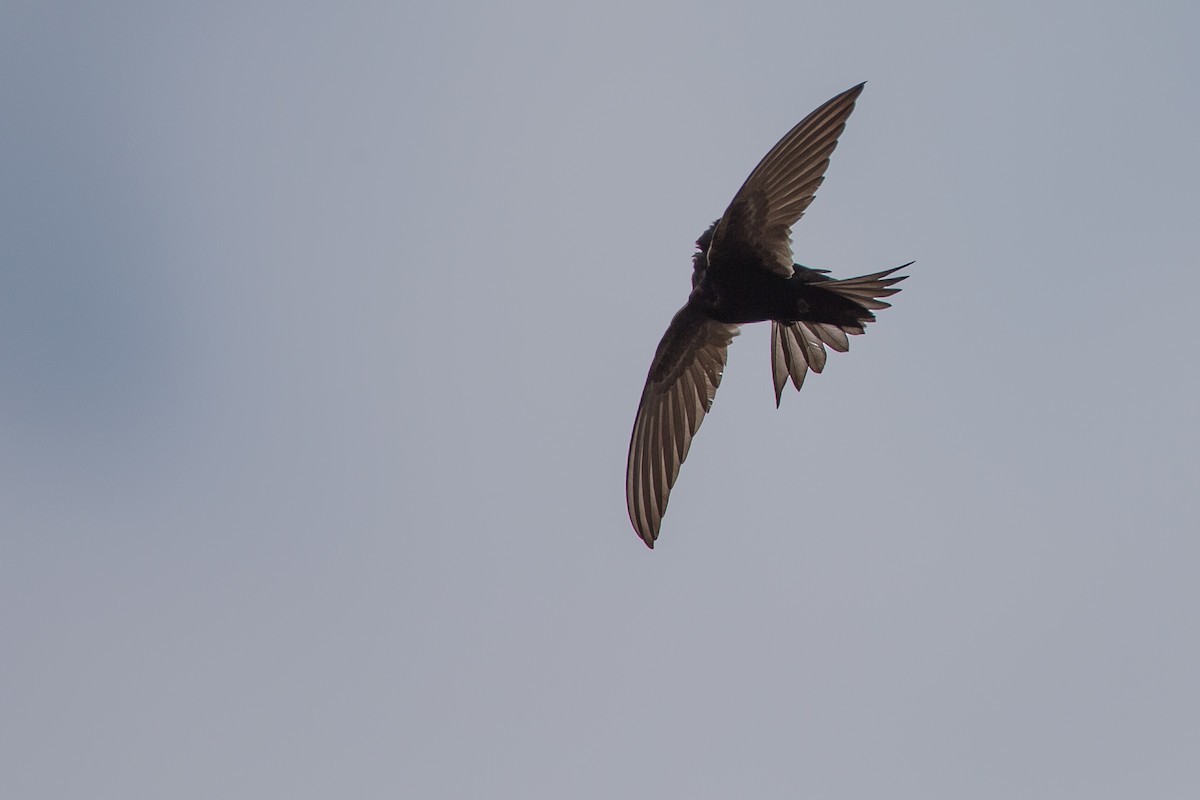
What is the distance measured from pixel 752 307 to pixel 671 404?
127cm

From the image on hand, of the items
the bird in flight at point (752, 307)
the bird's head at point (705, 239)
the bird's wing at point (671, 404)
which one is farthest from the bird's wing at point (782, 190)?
the bird's wing at point (671, 404)

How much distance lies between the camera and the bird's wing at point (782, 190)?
6.18m

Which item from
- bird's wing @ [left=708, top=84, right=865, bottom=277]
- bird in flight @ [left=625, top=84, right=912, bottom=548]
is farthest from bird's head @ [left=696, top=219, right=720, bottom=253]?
bird's wing @ [left=708, top=84, right=865, bottom=277]

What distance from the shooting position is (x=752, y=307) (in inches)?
270

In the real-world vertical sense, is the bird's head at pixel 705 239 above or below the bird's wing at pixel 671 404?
above

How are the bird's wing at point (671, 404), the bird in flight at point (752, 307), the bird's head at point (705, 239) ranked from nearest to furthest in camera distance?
the bird in flight at point (752, 307) < the bird's head at point (705, 239) < the bird's wing at point (671, 404)

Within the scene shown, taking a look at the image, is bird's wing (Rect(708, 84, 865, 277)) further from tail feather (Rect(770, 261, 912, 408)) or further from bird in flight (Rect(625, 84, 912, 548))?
tail feather (Rect(770, 261, 912, 408))

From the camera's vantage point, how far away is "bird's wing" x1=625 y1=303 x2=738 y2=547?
755 centimetres

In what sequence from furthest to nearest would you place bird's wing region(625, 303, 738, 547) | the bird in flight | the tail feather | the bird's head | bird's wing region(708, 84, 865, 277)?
bird's wing region(625, 303, 738, 547) < the bird's head < the tail feather < the bird in flight < bird's wing region(708, 84, 865, 277)

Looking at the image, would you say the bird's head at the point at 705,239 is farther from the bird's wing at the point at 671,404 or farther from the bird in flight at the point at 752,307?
the bird's wing at the point at 671,404

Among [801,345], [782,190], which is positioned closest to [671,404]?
[801,345]

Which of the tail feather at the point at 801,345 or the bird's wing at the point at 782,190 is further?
the tail feather at the point at 801,345

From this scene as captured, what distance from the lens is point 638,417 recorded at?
7.80 m

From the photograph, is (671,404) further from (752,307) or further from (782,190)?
(782,190)
